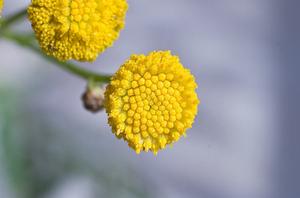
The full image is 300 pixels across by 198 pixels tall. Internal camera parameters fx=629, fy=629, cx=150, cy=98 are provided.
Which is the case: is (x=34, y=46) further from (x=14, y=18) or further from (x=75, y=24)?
(x=75, y=24)

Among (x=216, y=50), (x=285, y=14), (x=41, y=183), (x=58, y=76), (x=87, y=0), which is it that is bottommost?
(x=41, y=183)

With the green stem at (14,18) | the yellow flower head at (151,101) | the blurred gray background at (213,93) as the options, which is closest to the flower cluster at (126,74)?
the yellow flower head at (151,101)

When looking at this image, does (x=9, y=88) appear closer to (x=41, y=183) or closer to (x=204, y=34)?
(x=41, y=183)

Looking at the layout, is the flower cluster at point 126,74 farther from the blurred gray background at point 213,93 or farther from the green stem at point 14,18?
the blurred gray background at point 213,93

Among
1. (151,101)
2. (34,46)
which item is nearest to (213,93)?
(34,46)

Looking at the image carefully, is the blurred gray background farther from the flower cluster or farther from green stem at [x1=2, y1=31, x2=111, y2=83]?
Answer: the flower cluster

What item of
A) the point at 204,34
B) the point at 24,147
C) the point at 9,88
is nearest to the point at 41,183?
the point at 24,147

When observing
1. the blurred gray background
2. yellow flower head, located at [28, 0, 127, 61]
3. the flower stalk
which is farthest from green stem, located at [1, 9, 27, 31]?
the blurred gray background
